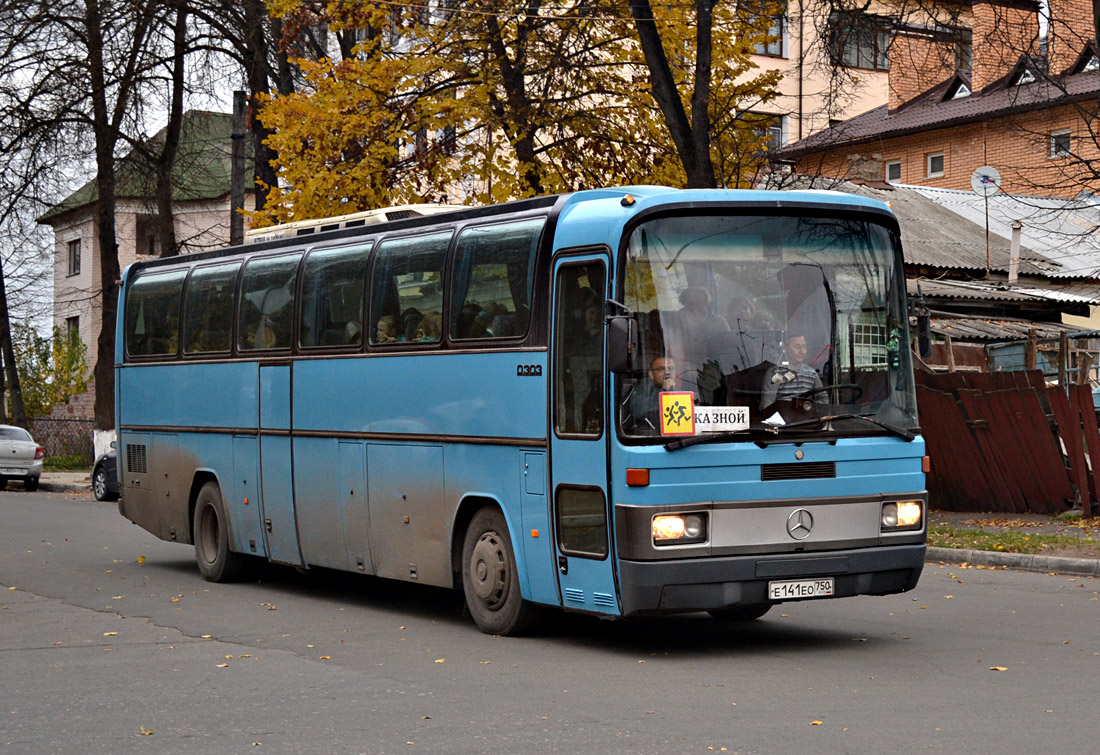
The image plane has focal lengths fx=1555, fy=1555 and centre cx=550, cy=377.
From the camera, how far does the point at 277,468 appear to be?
45.6ft

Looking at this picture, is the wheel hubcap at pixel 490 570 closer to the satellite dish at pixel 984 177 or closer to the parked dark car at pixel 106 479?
the satellite dish at pixel 984 177

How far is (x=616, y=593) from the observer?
31.5 feet

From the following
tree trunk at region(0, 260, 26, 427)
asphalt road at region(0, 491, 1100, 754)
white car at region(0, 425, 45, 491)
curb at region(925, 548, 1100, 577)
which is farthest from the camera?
tree trunk at region(0, 260, 26, 427)

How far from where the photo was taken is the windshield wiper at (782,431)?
31.1 ft

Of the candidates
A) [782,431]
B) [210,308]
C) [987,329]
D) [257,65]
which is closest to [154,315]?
[210,308]

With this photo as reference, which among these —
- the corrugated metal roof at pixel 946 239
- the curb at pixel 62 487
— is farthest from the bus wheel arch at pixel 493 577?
the curb at pixel 62 487

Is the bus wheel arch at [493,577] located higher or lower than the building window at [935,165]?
lower

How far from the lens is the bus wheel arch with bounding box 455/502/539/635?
10664mm

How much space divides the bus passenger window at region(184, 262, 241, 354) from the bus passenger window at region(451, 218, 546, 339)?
160 inches

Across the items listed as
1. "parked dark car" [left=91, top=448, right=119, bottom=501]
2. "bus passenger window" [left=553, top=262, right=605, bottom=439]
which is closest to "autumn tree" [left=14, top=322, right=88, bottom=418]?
"parked dark car" [left=91, top=448, right=119, bottom=501]

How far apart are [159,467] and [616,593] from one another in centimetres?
791

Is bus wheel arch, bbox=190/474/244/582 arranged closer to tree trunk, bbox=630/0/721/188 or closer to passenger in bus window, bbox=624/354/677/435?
passenger in bus window, bbox=624/354/677/435

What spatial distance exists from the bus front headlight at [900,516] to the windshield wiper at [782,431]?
1.44ft

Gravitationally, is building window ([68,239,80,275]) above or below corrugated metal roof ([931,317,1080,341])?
above
